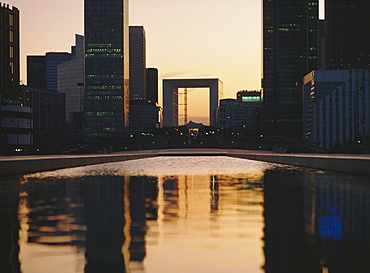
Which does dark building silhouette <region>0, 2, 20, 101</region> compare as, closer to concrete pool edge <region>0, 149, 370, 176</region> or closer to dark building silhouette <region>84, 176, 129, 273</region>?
concrete pool edge <region>0, 149, 370, 176</region>

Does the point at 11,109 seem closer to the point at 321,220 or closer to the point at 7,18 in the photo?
the point at 7,18

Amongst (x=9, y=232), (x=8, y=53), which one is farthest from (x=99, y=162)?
(x=8, y=53)

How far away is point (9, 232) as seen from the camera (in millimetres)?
9938

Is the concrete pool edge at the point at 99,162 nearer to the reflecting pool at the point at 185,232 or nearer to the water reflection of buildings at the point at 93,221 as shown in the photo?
the water reflection of buildings at the point at 93,221

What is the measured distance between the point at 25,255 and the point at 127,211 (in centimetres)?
539

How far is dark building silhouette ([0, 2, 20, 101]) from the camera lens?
128562 millimetres

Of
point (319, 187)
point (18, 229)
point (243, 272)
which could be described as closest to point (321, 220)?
point (243, 272)

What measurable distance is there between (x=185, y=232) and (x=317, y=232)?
7.95 feet

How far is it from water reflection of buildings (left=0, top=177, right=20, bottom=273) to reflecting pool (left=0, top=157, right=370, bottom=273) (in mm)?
16

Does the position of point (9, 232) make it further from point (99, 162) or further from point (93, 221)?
point (99, 162)

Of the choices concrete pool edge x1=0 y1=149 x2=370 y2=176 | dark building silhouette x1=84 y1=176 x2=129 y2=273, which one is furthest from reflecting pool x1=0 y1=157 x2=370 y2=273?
concrete pool edge x1=0 y1=149 x2=370 y2=176

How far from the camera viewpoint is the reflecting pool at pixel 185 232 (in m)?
7.13

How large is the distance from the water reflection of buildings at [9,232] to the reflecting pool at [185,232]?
2 centimetres

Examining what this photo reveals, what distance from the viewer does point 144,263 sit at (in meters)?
7.14
